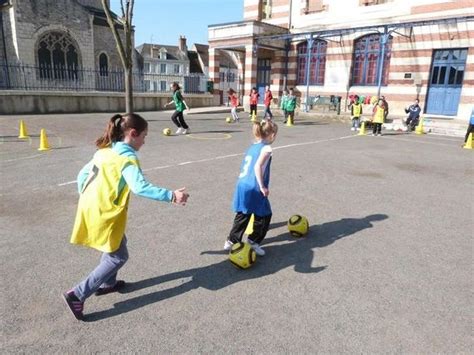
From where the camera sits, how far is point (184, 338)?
2.71m

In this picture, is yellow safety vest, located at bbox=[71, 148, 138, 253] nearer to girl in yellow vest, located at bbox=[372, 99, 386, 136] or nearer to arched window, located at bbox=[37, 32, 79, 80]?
girl in yellow vest, located at bbox=[372, 99, 386, 136]

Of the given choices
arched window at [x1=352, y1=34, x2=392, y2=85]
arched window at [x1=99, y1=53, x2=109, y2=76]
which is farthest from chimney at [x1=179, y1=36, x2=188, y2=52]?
arched window at [x1=352, y1=34, x2=392, y2=85]

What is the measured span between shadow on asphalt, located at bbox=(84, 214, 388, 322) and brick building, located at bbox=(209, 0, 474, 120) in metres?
17.2

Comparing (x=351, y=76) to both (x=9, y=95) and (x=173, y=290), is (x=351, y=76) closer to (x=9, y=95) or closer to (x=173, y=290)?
(x=9, y=95)

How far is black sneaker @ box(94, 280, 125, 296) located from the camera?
10.7 feet

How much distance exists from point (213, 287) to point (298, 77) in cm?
2424

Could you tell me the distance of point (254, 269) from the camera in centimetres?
380

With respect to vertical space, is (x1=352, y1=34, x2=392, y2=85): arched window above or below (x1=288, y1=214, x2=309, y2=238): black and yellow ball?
above

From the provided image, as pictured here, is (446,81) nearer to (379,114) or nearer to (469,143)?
(379,114)

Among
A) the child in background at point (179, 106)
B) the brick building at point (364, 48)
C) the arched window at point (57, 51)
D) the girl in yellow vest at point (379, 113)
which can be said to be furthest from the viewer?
the arched window at point (57, 51)

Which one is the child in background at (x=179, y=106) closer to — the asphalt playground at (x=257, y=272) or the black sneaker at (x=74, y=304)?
the asphalt playground at (x=257, y=272)

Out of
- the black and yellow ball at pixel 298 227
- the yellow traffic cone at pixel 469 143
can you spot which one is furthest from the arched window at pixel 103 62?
the black and yellow ball at pixel 298 227

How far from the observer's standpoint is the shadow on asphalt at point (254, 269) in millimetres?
3193

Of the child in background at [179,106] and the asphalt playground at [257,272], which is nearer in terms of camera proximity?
the asphalt playground at [257,272]
